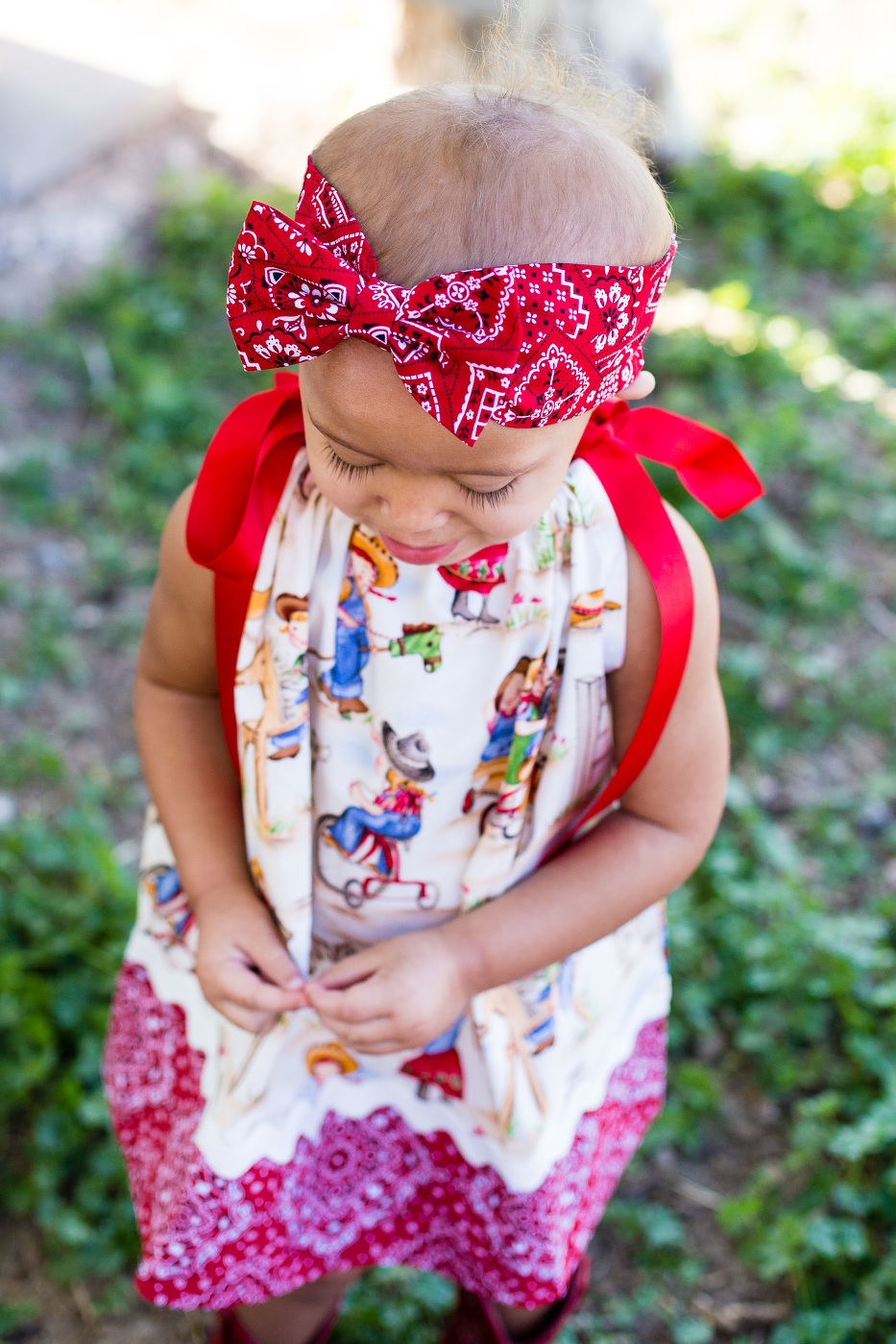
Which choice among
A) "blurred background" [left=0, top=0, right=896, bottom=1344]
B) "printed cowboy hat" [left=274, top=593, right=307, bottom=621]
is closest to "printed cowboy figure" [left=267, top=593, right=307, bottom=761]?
"printed cowboy hat" [left=274, top=593, right=307, bottom=621]

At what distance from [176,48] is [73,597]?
11.8ft

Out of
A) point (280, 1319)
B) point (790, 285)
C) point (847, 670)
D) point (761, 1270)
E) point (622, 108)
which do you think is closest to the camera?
point (622, 108)

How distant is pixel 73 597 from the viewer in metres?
2.93

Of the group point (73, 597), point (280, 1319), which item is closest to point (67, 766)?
point (73, 597)

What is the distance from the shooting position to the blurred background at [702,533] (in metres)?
1.92

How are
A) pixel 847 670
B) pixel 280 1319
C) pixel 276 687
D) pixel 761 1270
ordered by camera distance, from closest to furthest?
pixel 276 687, pixel 280 1319, pixel 761 1270, pixel 847 670

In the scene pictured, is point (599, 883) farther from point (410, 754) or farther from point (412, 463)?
point (412, 463)

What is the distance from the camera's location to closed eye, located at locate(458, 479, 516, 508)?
965 millimetres

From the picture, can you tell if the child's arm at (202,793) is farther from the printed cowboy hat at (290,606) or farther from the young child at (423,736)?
the printed cowboy hat at (290,606)

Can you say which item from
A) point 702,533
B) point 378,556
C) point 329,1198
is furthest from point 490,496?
point 702,533

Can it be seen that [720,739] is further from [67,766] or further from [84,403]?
[84,403]

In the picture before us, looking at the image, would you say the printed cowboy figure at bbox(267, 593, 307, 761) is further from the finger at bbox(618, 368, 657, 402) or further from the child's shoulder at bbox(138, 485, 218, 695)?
the finger at bbox(618, 368, 657, 402)

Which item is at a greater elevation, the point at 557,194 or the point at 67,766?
the point at 557,194

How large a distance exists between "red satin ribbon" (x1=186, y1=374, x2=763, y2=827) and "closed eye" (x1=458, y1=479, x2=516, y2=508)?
9.1 inches
